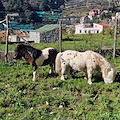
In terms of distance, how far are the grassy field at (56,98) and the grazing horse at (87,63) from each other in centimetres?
37

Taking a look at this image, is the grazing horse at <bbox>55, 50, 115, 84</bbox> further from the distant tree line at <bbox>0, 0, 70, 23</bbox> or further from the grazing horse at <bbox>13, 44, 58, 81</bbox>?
the distant tree line at <bbox>0, 0, 70, 23</bbox>

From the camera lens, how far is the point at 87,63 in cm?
800

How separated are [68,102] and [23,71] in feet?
12.8

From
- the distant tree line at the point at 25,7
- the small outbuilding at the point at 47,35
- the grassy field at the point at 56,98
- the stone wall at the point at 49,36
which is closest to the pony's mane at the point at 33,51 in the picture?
the grassy field at the point at 56,98

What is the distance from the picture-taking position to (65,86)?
769cm

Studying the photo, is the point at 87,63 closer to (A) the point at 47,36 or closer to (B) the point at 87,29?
(A) the point at 47,36

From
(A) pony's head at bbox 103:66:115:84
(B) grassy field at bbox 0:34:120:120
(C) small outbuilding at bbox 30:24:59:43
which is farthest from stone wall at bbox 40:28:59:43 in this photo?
(A) pony's head at bbox 103:66:115:84

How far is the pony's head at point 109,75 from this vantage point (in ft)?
25.4

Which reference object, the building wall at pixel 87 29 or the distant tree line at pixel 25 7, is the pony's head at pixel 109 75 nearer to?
the building wall at pixel 87 29

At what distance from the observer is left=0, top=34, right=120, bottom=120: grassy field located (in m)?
5.67

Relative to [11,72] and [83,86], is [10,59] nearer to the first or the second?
[11,72]

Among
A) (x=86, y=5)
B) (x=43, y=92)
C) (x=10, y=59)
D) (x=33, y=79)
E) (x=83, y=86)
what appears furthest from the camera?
(x=86, y=5)

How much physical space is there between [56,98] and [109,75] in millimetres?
2317

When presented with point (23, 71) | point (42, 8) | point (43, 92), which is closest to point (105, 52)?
point (23, 71)
